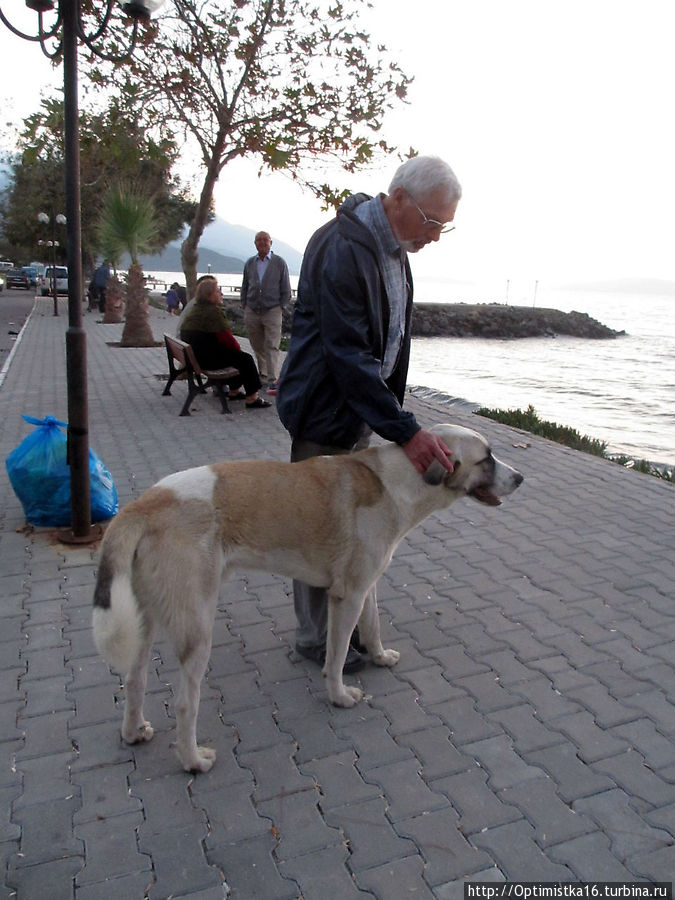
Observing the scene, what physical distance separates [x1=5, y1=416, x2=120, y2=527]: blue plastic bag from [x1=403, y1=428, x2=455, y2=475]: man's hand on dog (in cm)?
319

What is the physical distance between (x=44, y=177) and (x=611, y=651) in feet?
116

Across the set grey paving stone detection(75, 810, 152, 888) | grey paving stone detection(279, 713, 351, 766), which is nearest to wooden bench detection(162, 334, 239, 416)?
grey paving stone detection(279, 713, 351, 766)

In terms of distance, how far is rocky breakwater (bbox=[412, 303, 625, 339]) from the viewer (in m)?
50.1

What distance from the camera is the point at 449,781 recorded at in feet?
8.89

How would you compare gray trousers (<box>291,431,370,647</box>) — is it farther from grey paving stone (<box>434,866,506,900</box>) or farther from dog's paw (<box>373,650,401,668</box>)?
grey paving stone (<box>434,866,506,900</box>)

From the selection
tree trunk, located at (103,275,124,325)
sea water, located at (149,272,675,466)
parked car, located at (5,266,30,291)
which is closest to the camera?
sea water, located at (149,272,675,466)


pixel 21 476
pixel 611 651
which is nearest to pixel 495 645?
pixel 611 651

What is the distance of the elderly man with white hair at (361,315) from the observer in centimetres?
295

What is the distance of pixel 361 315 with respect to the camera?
9.86 feet

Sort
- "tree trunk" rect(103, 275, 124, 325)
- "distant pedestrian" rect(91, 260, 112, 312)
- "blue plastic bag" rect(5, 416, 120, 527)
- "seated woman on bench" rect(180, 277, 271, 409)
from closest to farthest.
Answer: "blue plastic bag" rect(5, 416, 120, 527), "seated woman on bench" rect(180, 277, 271, 409), "tree trunk" rect(103, 275, 124, 325), "distant pedestrian" rect(91, 260, 112, 312)

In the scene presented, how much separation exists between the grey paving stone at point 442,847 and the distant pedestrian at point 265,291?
28.5ft

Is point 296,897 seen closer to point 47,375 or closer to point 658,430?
point 47,375

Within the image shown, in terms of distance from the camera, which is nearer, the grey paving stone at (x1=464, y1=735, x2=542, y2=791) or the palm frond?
the grey paving stone at (x1=464, y1=735, x2=542, y2=791)

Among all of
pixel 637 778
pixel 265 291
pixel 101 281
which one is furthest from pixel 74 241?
pixel 101 281
